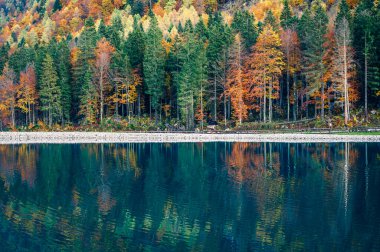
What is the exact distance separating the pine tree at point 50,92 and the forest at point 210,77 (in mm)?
221

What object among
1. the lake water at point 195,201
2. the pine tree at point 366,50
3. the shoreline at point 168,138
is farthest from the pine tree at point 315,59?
the lake water at point 195,201

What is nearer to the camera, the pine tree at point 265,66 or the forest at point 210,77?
the forest at point 210,77

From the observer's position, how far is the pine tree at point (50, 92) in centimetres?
8675

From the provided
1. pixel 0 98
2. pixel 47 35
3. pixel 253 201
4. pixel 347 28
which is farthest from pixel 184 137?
pixel 47 35

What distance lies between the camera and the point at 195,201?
29.4 meters

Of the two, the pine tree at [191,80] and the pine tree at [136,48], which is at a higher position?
the pine tree at [136,48]

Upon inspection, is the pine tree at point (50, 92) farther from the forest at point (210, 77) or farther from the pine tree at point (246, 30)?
the pine tree at point (246, 30)

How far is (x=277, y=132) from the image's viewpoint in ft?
214

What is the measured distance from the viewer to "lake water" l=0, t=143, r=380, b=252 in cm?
2159

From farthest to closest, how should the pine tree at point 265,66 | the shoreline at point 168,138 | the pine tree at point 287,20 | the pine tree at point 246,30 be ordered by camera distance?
the pine tree at point 287,20
the pine tree at point 246,30
the pine tree at point 265,66
the shoreline at point 168,138

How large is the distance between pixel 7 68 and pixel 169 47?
34080 mm

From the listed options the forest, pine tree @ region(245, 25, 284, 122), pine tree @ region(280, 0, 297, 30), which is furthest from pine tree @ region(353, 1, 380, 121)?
pine tree @ region(280, 0, 297, 30)

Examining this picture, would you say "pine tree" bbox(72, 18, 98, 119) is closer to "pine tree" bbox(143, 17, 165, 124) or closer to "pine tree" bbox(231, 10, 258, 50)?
"pine tree" bbox(143, 17, 165, 124)

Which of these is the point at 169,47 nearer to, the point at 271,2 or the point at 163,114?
the point at 163,114
